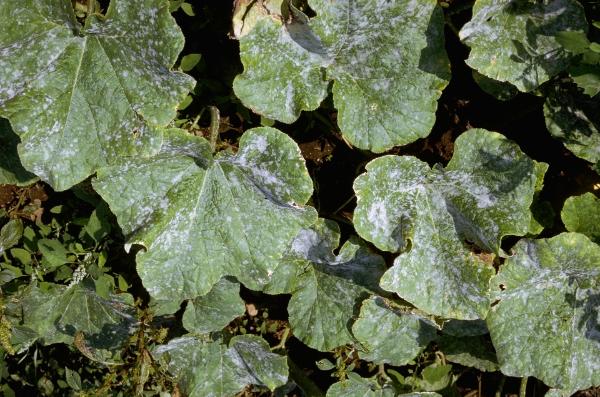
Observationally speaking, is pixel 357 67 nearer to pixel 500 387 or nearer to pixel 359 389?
pixel 359 389

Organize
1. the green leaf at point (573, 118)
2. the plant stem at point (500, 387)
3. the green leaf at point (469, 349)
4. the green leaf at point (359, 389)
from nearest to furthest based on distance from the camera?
the green leaf at point (573, 118)
the green leaf at point (359, 389)
the green leaf at point (469, 349)
the plant stem at point (500, 387)

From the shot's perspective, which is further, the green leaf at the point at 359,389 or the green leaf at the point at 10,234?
the green leaf at the point at 359,389

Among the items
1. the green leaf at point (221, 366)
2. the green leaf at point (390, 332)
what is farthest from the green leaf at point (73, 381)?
the green leaf at point (390, 332)

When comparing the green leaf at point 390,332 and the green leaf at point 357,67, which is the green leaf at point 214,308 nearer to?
the green leaf at point 390,332

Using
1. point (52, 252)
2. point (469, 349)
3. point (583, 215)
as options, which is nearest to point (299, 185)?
point (52, 252)

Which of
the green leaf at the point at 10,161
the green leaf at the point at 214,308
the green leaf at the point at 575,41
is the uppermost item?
the green leaf at the point at 575,41

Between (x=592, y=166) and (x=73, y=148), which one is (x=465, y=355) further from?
(x=73, y=148)

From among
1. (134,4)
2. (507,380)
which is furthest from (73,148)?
(507,380)
